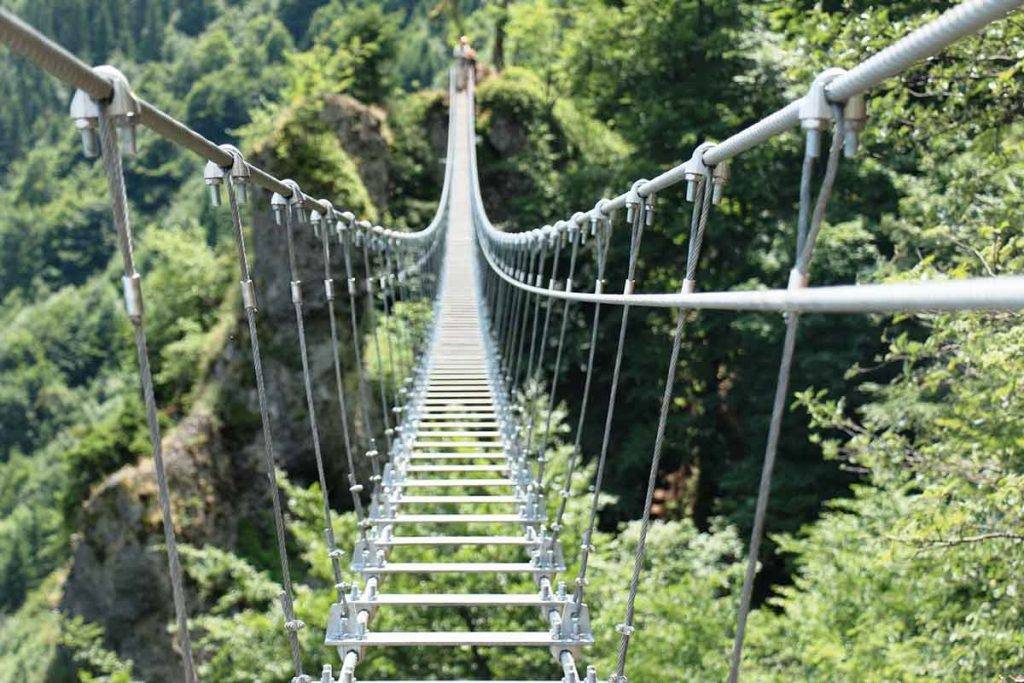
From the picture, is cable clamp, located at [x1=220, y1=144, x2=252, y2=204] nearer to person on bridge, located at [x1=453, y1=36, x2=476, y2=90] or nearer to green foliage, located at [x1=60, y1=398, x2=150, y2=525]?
green foliage, located at [x1=60, y1=398, x2=150, y2=525]

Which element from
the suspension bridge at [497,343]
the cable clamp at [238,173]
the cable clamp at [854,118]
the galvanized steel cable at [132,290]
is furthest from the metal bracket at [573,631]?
the cable clamp at [854,118]

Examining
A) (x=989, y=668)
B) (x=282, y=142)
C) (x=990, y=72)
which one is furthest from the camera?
(x=282, y=142)

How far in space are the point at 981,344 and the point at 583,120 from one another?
12.6m

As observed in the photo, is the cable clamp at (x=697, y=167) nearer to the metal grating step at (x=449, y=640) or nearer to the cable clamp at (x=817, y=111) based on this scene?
the cable clamp at (x=817, y=111)

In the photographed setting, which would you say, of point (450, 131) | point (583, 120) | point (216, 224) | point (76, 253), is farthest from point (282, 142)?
point (76, 253)

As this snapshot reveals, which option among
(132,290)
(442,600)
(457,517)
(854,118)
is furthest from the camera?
(457,517)

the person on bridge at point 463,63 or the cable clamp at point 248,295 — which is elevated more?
the person on bridge at point 463,63

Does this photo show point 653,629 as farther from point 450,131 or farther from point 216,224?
point 216,224

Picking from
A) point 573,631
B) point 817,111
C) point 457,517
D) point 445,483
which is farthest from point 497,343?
point 817,111

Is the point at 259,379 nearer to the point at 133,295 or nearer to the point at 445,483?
the point at 133,295

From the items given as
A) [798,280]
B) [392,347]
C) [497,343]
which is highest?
[798,280]

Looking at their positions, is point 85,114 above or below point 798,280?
above

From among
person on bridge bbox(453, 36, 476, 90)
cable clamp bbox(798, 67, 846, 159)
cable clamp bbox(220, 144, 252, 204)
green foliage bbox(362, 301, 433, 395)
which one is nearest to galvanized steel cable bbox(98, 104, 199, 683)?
cable clamp bbox(220, 144, 252, 204)

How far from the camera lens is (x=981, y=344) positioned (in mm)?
4066
